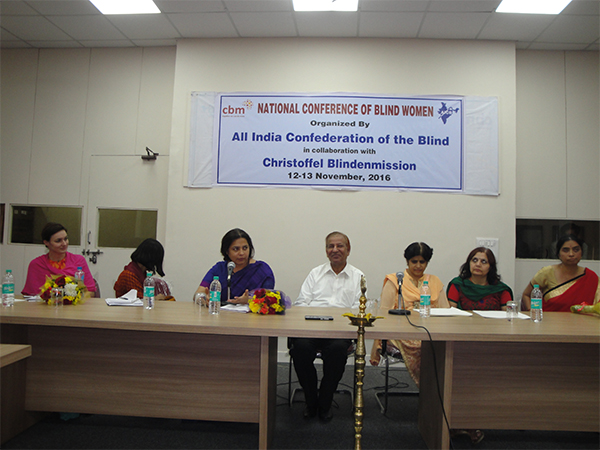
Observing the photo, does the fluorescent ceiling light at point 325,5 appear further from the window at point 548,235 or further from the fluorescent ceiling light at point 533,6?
the window at point 548,235

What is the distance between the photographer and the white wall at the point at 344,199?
3.95 m

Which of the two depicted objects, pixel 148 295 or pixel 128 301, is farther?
pixel 128 301

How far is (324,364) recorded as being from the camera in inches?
101

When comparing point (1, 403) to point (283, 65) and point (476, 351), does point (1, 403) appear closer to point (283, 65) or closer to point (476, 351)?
point (476, 351)

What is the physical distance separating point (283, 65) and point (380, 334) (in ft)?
9.87

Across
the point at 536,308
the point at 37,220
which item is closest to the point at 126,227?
the point at 37,220

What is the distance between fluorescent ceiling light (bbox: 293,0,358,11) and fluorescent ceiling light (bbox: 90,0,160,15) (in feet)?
4.21

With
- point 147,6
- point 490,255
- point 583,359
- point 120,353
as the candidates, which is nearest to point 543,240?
point 490,255

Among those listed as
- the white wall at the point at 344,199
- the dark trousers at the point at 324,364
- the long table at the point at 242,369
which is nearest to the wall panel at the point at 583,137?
the white wall at the point at 344,199

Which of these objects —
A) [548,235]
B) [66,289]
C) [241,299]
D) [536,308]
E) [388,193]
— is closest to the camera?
[536,308]

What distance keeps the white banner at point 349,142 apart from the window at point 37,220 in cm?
149

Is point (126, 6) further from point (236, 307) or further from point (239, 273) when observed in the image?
point (236, 307)

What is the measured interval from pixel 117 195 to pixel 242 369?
2979 millimetres

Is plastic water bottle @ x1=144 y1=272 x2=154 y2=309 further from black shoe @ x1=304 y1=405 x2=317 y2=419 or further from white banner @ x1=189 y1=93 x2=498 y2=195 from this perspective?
white banner @ x1=189 y1=93 x2=498 y2=195
